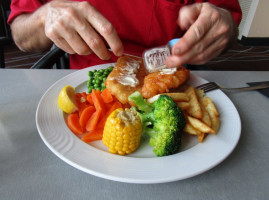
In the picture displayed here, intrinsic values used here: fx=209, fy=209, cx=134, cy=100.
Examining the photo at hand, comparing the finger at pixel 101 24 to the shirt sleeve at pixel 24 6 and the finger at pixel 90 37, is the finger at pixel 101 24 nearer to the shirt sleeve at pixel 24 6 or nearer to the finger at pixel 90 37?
the finger at pixel 90 37

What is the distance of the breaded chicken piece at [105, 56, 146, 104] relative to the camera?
153 cm

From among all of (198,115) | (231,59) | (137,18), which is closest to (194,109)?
(198,115)

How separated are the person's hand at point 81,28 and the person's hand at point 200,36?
16.1 inches

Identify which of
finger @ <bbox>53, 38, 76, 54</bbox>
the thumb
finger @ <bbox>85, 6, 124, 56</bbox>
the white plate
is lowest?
the white plate

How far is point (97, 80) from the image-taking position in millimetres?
1694

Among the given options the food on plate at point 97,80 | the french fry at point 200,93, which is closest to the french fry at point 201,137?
the french fry at point 200,93

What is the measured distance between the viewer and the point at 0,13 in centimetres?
265

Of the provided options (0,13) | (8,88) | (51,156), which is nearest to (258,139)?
(51,156)

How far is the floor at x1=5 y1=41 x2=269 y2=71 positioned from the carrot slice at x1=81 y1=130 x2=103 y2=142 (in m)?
3.82

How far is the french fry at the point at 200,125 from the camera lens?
1115mm

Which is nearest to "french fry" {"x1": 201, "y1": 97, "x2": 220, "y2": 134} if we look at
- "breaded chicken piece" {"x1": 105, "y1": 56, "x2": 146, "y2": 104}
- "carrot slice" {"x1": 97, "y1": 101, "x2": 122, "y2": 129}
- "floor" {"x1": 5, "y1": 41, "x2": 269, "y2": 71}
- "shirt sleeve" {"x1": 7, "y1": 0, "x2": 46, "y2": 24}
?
"breaded chicken piece" {"x1": 105, "y1": 56, "x2": 146, "y2": 104}

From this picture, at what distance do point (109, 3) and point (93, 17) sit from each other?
0.76 meters

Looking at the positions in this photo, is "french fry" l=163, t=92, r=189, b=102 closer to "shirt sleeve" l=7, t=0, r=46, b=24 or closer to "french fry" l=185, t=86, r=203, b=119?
"french fry" l=185, t=86, r=203, b=119

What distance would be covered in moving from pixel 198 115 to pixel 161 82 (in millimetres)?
421
